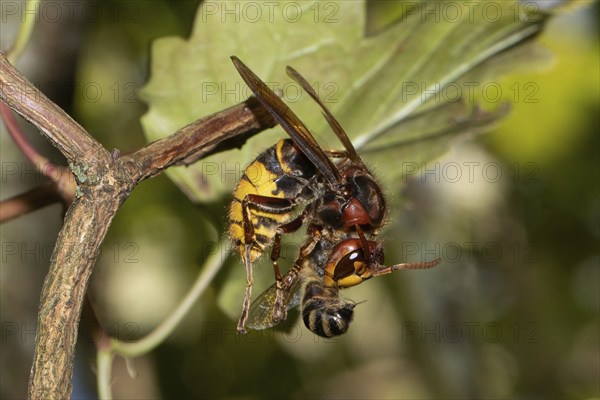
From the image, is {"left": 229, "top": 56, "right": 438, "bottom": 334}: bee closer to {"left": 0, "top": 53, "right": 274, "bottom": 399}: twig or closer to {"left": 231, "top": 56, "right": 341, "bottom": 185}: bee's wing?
{"left": 231, "top": 56, "right": 341, "bottom": 185}: bee's wing

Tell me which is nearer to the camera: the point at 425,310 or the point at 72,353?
the point at 72,353

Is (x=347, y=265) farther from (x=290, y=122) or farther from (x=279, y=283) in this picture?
(x=290, y=122)

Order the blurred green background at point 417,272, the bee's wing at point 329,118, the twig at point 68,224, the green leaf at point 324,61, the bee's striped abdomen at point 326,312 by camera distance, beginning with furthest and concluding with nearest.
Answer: the blurred green background at point 417,272 < the green leaf at point 324,61 < the bee's wing at point 329,118 < the bee's striped abdomen at point 326,312 < the twig at point 68,224

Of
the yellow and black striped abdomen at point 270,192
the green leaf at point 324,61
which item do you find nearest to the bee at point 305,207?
the yellow and black striped abdomen at point 270,192

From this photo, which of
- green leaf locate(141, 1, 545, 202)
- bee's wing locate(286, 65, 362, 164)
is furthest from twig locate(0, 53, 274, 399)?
green leaf locate(141, 1, 545, 202)

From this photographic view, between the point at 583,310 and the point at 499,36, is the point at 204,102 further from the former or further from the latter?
the point at 583,310

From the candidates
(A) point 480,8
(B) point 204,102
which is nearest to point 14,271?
(B) point 204,102

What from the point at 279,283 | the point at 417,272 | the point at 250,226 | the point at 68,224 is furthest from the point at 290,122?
the point at 417,272

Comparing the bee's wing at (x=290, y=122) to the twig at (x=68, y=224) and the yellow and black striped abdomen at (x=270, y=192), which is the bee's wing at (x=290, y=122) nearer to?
the yellow and black striped abdomen at (x=270, y=192)
